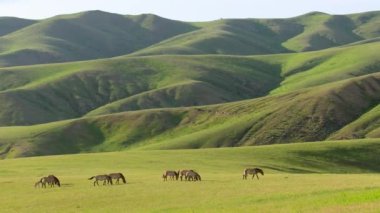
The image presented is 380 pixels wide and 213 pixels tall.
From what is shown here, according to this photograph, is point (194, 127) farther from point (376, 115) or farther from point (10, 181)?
point (10, 181)

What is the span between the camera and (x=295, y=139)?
132 meters

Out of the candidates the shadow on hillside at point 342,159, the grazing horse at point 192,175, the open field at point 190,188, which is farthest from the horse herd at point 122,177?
the shadow on hillside at point 342,159

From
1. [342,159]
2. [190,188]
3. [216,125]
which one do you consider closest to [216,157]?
[342,159]

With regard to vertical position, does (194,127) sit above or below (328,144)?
above

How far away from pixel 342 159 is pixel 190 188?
155 ft

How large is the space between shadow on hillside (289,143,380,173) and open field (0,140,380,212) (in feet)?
1.29

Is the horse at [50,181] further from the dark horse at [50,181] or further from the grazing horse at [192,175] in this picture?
the grazing horse at [192,175]

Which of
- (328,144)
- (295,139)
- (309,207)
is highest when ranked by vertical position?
(295,139)

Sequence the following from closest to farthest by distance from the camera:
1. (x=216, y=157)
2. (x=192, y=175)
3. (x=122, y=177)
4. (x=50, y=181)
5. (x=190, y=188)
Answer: (x=190, y=188) < (x=50, y=181) < (x=122, y=177) < (x=192, y=175) < (x=216, y=157)

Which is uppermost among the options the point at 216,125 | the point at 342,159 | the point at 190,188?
the point at 216,125

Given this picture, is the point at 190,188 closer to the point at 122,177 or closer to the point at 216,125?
the point at 122,177

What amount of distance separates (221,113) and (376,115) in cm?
3668

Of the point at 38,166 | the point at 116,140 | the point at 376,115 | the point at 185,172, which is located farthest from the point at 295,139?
the point at 185,172

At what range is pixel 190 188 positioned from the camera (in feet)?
141
